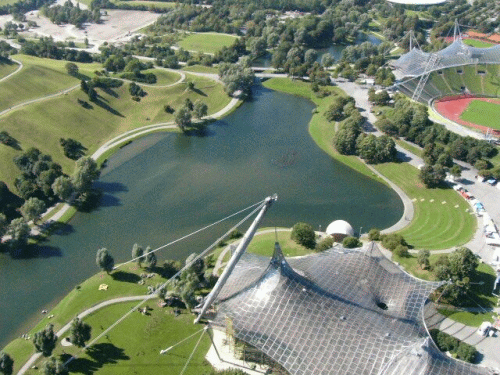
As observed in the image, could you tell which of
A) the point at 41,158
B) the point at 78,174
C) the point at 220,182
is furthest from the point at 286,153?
the point at 41,158

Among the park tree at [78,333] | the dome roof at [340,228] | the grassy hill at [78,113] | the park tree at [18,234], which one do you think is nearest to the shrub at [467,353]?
the dome roof at [340,228]

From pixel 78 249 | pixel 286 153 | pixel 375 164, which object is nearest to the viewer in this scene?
pixel 78 249

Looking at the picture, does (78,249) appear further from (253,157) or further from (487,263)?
(487,263)

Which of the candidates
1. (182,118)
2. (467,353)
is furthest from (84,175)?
(467,353)

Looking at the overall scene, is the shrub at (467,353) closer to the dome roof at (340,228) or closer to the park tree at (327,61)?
the dome roof at (340,228)

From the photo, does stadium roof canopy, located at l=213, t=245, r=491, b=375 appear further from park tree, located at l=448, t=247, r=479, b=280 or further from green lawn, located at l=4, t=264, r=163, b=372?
green lawn, located at l=4, t=264, r=163, b=372

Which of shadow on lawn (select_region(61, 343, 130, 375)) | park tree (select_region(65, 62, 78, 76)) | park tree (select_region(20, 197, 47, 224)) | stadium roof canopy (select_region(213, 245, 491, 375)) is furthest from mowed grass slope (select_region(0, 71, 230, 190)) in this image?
stadium roof canopy (select_region(213, 245, 491, 375))
